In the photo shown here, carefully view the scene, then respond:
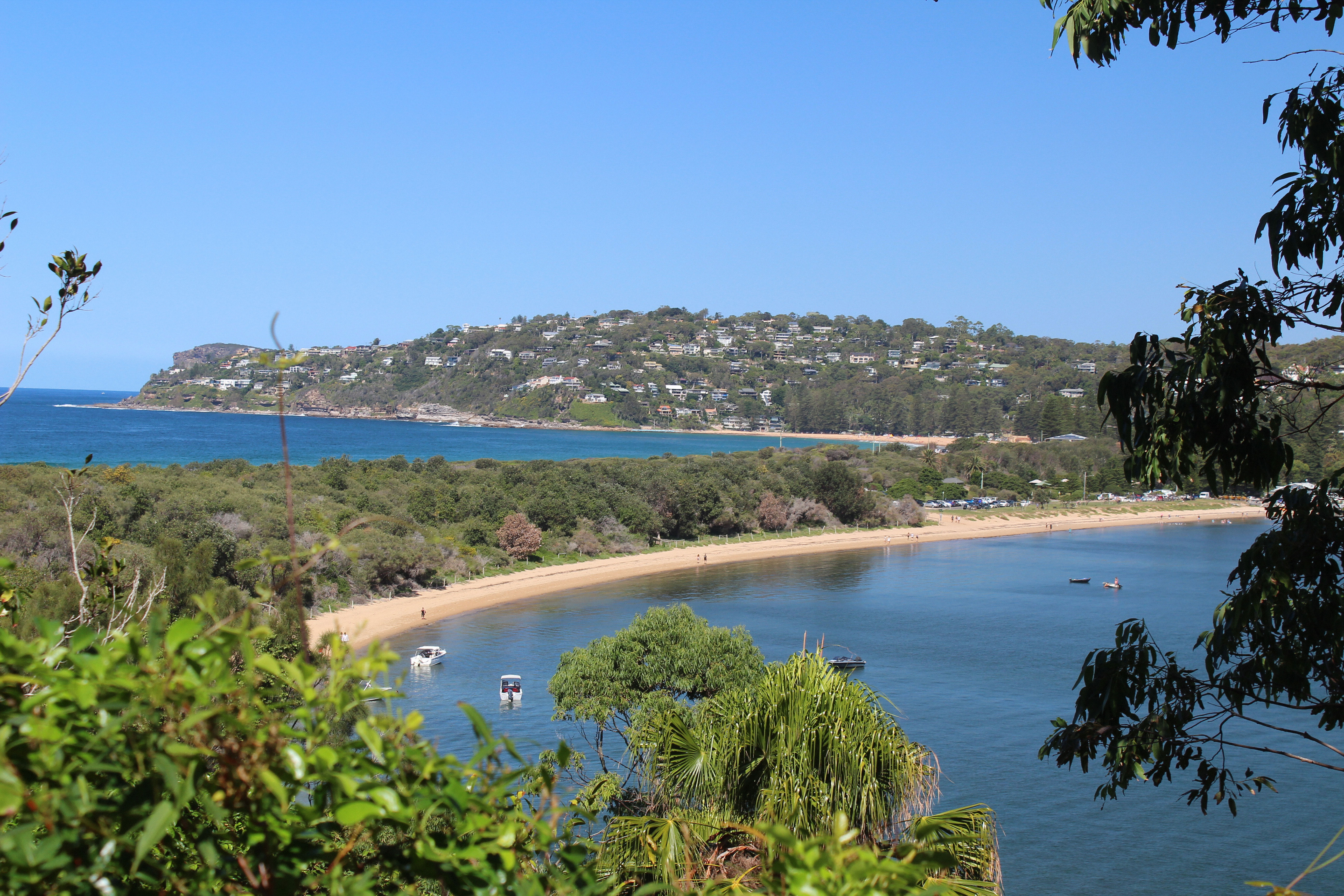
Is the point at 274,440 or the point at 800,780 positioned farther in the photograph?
the point at 274,440

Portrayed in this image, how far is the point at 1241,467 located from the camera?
4.65 m

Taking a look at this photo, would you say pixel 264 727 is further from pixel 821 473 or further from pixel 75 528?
pixel 821 473

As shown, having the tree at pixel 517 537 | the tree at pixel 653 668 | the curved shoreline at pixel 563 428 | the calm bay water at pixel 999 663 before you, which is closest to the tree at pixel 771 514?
the calm bay water at pixel 999 663

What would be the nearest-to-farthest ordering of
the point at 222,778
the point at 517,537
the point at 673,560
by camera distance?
the point at 222,778, the point at 517,537, the point at 673,560

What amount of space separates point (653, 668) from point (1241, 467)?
1028cm

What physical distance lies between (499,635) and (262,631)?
28.0m

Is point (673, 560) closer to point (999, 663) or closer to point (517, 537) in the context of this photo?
point (517, 537)

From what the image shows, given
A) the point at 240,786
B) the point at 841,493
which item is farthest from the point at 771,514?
the point at 240,786

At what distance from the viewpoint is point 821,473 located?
5766 centimetres

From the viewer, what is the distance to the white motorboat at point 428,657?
80.3 ft

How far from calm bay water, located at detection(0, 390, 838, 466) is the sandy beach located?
2991 cm

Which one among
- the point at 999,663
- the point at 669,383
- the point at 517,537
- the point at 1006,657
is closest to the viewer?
the point at 999,663

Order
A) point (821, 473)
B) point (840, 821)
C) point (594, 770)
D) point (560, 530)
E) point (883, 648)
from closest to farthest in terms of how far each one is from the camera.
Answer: point (840, 821) → point (594, 770) → point (883, 648) → point (560, 530) → point (821, 473)

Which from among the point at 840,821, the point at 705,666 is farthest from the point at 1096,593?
the point at 840,821
